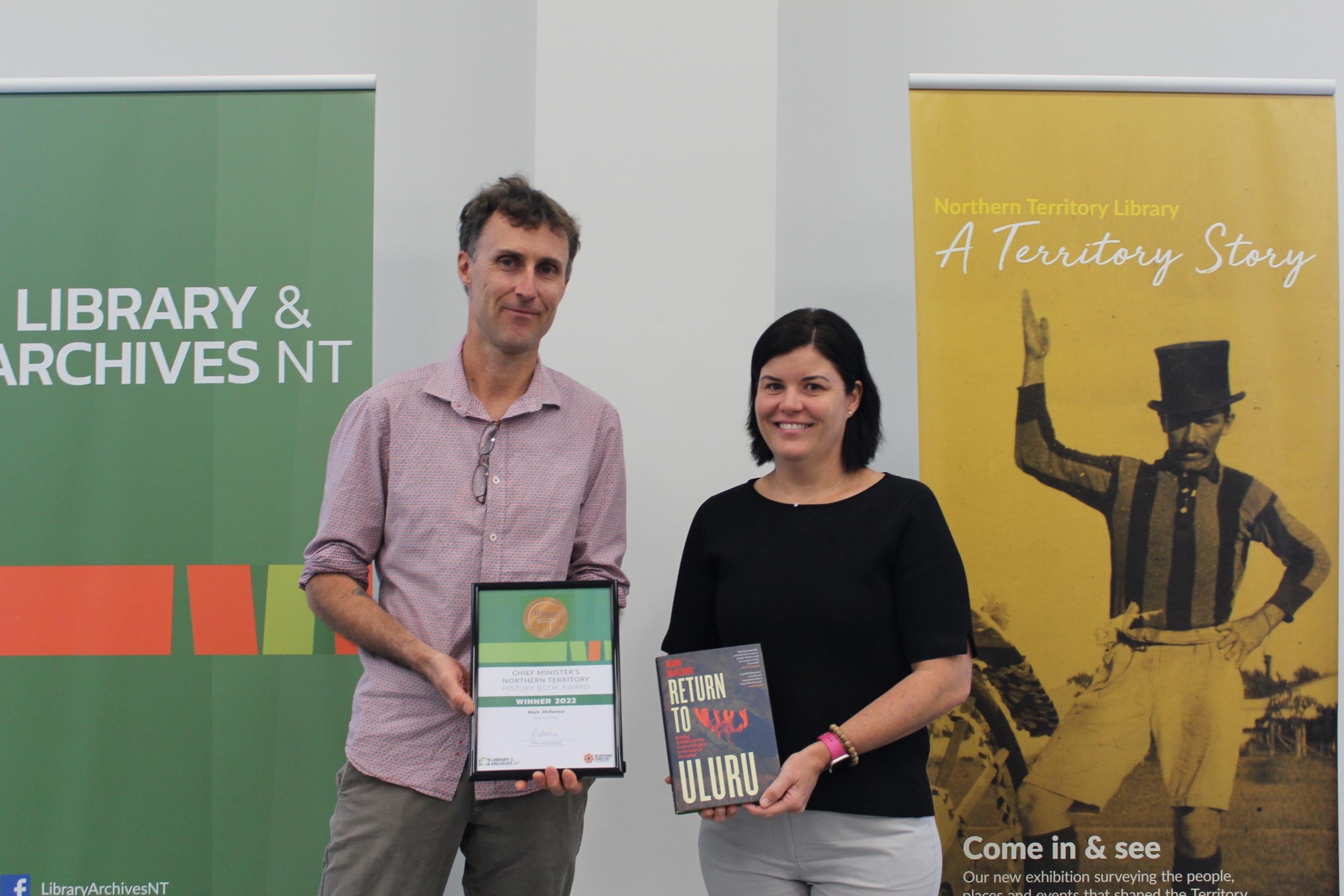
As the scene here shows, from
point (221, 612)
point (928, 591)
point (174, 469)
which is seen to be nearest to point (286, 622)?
point (221, 612)

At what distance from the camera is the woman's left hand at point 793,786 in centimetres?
149

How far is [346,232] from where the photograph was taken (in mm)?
2375

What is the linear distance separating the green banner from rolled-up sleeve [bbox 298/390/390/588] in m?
0.68

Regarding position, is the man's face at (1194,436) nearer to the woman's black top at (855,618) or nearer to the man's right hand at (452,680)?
the woman's black top at (855,618)

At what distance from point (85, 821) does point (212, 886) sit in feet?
1.21

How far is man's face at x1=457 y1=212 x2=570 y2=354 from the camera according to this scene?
5.66 feet

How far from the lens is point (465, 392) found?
5.83 feet

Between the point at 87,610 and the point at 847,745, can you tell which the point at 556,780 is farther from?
the point at 87,610

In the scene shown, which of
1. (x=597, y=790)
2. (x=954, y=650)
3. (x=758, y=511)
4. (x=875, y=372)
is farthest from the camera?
(x=875, y=372)

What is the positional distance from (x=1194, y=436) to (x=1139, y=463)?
6.1 inches

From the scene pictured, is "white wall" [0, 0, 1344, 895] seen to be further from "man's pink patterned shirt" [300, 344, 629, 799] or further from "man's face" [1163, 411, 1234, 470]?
"man's pink patterned shirt" [300, 344, 629, 799]

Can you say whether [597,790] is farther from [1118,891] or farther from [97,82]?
[97,82]

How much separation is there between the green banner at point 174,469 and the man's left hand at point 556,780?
1041 mm

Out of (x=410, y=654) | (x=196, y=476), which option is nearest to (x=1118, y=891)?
(x=410, y=654)
